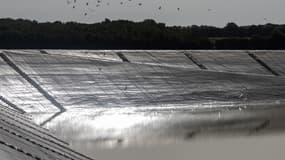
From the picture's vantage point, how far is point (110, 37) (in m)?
45.9

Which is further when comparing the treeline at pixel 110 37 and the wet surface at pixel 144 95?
the treeline at pixel 110 37

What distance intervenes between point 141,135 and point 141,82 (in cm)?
947

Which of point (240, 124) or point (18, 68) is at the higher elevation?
point (18, 68)

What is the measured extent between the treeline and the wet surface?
45.2 feet

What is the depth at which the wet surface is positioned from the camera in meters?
17.8

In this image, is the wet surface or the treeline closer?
the wet surface

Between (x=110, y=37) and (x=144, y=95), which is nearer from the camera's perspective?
(x=144, y=95)

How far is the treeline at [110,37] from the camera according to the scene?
141 ft

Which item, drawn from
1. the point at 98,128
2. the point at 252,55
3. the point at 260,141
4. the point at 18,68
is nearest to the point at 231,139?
the point at 260,141

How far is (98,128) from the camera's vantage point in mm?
18078

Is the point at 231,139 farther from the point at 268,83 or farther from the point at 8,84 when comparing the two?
the point at 268,83

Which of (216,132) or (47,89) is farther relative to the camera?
(47,89)

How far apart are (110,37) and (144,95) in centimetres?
2138

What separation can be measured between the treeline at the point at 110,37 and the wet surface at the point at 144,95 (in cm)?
1379
